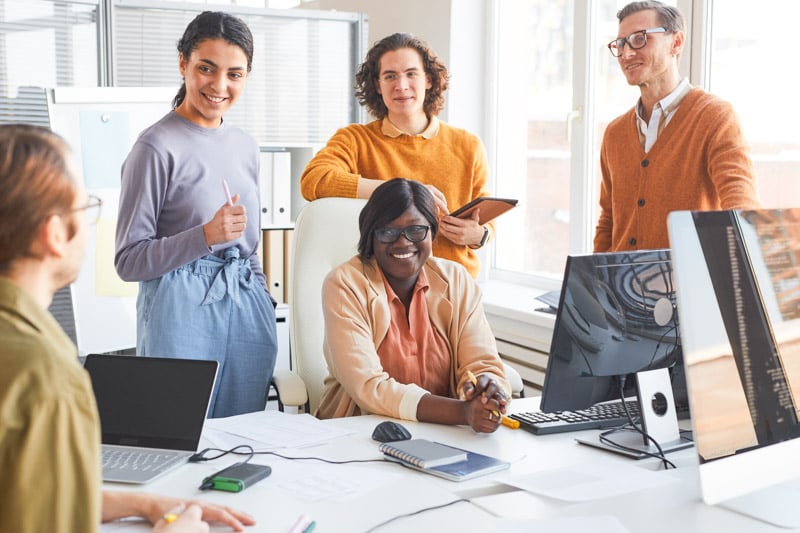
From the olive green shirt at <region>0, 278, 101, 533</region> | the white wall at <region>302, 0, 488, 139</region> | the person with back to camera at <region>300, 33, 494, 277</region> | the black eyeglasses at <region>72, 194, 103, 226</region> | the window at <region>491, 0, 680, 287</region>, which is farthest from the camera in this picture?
the white wall at <region>302, 0, 488, 139</region>

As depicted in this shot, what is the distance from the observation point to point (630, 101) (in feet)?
11.0

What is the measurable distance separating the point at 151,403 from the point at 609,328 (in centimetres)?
91

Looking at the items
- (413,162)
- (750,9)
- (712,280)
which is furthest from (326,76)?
(712,280)

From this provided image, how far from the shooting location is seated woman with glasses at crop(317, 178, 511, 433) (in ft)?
6.79

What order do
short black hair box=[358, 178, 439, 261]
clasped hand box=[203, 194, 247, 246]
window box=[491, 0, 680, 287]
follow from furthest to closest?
window box=[491, 0, 680, 287]
short black hair box=[358, 178, 439, 261]
clasped hand box=[203, 194, 247, 246]

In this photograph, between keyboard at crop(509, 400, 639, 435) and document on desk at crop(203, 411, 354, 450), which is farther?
keyboard at crop(509, 400, 639, 435)

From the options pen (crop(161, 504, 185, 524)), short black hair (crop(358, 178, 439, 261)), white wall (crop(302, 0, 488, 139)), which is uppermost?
white wall (crop(302, 0, 488, 139))

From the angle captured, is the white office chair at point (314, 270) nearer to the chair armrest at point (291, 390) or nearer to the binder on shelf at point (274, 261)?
the chair armrest at point (291, 390)

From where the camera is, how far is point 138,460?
5.18ft

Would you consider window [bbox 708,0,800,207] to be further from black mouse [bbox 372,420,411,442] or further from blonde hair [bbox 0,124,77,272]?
blonde hair [bbox 0,124,77,272]

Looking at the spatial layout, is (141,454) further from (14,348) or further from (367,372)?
(14,348)

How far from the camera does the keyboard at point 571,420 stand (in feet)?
6.10

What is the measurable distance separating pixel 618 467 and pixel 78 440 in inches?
42.4

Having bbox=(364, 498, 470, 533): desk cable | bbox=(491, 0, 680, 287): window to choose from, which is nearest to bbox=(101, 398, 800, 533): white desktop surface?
bbox=(364, 498, 470, 533): desk cable
